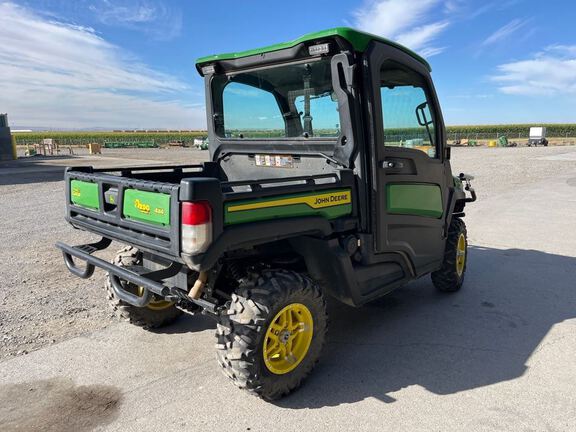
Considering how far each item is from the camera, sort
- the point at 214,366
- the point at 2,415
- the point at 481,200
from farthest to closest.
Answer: the point at 481,200, the point at 214,366, the point at 2,415

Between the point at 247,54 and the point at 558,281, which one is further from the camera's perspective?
the point at 558,281

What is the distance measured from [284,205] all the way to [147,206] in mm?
850

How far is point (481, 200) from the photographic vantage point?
11.4 meters

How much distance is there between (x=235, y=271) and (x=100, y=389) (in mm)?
1226

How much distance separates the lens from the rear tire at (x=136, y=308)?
3.59 m

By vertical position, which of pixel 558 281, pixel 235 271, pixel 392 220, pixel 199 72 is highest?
pixel 199 72

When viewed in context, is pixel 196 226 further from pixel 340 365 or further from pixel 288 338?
pixel 340 365

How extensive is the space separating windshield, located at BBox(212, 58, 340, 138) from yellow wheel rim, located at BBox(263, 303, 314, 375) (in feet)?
4.70

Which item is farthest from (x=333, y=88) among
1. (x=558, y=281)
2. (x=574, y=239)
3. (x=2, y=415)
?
(x=574, y=239)

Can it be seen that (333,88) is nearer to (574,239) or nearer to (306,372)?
(306,372)

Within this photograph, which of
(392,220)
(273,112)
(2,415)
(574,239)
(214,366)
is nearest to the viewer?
(2,415)

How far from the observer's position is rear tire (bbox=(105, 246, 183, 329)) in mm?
3586

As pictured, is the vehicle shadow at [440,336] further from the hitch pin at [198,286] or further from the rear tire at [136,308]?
the rear tire at [136,308]

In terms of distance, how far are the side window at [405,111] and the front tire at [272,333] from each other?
4.73 feet
